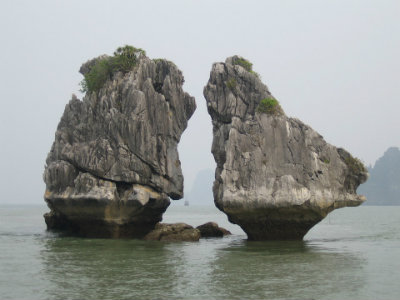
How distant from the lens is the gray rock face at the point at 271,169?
3059 centimetres

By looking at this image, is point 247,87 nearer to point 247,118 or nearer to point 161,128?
point 247,118

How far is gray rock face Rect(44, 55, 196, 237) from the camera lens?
33.7 metres

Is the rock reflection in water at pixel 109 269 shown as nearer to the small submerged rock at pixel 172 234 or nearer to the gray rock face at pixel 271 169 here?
the small submerged rock at pixel 172 234

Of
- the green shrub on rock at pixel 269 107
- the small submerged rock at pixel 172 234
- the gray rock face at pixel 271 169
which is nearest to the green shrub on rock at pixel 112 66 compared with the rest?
the gray rock face at pixel 271 169

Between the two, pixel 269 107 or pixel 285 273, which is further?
pixel 269 107

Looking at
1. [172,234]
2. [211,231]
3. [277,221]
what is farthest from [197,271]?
[211,231]

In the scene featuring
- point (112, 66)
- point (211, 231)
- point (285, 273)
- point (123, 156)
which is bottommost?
point (285, 273)

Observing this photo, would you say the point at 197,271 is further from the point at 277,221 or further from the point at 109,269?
the point at 277,221

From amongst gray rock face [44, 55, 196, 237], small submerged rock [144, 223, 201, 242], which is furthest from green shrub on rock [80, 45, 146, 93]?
small submerged rock [144, 223, 201, 242]

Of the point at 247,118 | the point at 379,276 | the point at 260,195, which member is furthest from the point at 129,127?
the point at 379,276

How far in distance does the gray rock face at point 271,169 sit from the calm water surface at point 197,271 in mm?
1874

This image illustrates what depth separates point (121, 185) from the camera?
114 ft

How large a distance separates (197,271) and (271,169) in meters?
11.7

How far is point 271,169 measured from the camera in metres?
31.3
